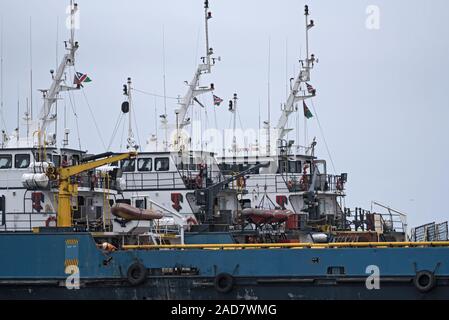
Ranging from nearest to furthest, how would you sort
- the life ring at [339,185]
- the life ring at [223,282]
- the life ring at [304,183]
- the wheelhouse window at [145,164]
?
the life ring at [223,282]
the wheelhouse window at [145,164]
the life ring at [304,183]
the life ring at [339,185]

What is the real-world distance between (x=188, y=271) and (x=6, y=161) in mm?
8124

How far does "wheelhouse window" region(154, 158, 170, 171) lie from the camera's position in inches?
1805

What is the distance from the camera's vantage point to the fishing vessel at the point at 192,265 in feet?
113

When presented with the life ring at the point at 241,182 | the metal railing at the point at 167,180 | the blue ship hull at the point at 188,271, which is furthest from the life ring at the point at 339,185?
the blue ship hull at the point at 188,271

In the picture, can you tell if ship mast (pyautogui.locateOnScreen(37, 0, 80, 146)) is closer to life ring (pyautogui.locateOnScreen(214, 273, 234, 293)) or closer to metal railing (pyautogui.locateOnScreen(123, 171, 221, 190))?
metal railing (pyautogui.locateOnScreen(123, 171, 221, 190))

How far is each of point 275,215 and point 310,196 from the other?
5.93 metres

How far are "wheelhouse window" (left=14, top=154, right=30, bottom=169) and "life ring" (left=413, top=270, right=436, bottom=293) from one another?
44.2 ft

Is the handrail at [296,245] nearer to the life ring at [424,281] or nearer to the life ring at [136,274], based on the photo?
the life ring at [136,274]

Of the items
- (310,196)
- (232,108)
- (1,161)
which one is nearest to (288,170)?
(310,196)

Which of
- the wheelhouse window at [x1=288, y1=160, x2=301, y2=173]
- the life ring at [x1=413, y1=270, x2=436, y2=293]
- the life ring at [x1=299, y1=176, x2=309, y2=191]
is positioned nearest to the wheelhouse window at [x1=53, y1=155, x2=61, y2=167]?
the life ring at [x1=299, y1=176, x2=309, y2=191]

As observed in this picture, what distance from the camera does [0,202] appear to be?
39.6m

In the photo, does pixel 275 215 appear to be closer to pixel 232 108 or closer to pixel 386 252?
pixel 386 252

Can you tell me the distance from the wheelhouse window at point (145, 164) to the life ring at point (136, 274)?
10481 mm
